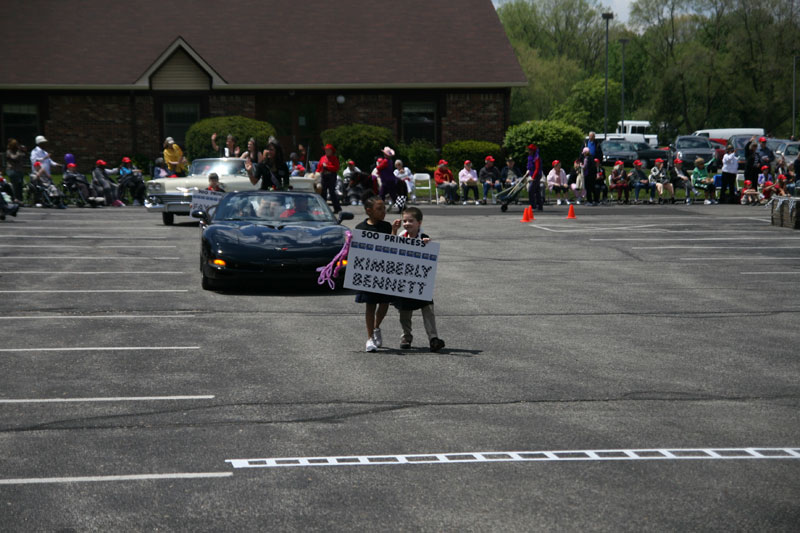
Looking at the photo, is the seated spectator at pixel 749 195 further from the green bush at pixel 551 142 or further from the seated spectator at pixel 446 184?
the seated spectator at pixel 446 184

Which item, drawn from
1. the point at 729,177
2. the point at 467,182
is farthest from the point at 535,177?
the point at 729,177

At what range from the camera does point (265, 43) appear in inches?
1809

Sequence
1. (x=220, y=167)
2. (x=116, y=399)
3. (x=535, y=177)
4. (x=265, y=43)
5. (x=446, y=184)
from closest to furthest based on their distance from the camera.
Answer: (x=116, y=399)
(x=220, y=167)
(x=535, y=177)
(x=446, y=184)
(x=265, y=43)

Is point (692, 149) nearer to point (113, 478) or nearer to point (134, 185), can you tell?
point (134, 185)

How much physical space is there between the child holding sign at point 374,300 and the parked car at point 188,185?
13.7 meters

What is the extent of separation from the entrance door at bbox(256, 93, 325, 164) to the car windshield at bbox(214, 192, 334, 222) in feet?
95.0

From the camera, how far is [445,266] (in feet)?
59.5

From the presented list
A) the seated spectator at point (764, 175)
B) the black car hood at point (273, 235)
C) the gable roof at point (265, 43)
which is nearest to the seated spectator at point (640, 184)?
the seated spectator at point (764, 175)

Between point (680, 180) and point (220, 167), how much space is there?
610 inches

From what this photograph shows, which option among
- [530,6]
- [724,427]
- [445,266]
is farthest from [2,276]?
[530,6]

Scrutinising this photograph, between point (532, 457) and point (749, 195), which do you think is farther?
point (749, 195)

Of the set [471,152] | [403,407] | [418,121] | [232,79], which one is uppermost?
[232,79]

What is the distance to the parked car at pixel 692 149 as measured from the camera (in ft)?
165

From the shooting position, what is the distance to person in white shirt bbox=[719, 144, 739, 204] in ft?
107
